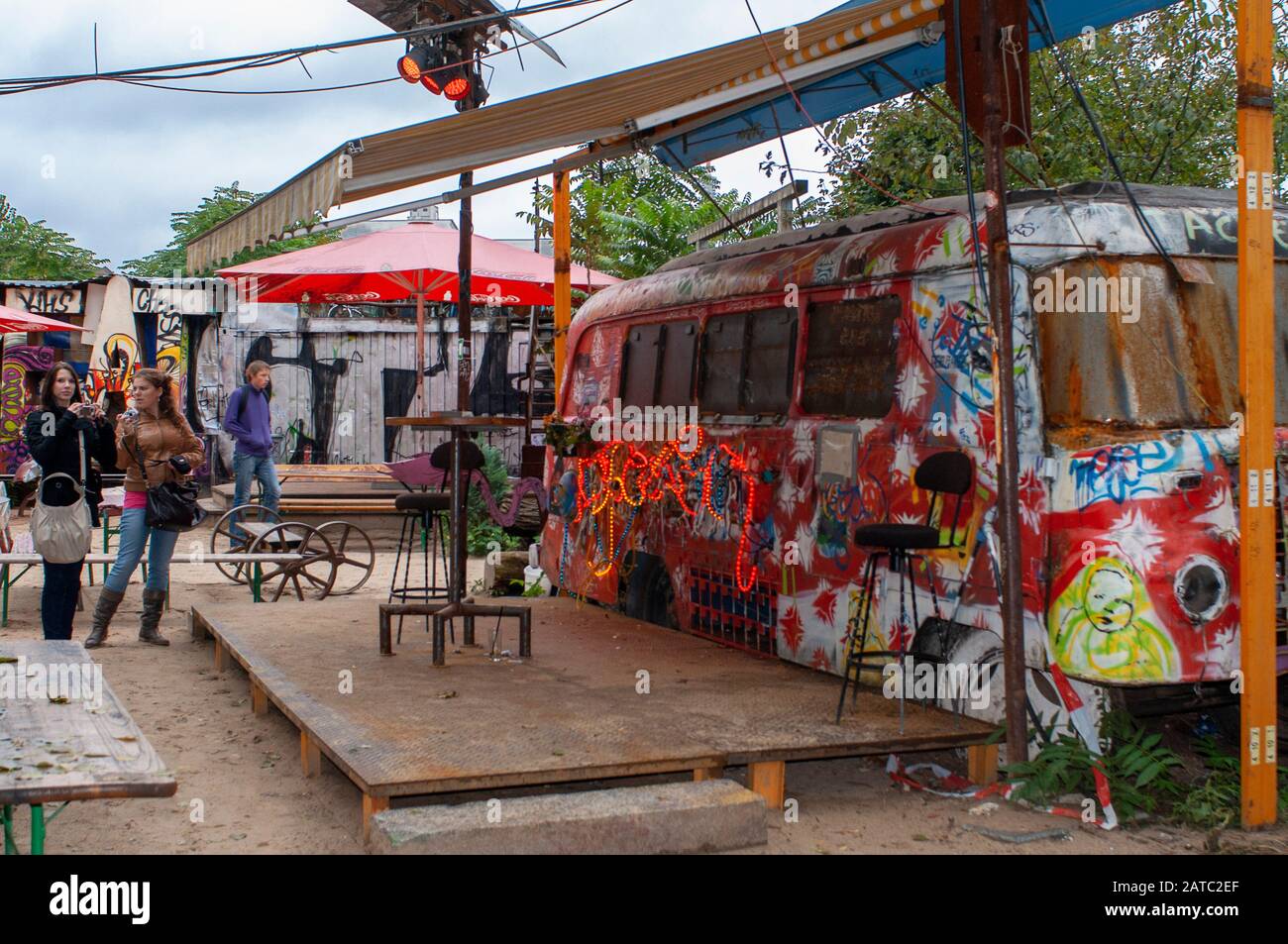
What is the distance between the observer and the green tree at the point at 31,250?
100ft

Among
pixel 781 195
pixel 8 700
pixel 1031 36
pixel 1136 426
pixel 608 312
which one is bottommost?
pixel 8 700

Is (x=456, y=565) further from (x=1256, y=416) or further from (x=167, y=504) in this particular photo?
(x=1256, y=416)

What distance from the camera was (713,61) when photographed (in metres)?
7.17

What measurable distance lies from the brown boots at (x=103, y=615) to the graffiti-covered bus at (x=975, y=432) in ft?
12.7

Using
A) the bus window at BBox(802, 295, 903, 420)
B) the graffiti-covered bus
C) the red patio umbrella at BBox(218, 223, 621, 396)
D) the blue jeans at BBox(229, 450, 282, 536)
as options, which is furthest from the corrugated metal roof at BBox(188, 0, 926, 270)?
the blue jeans at BBox(229, 450, 282, 536)

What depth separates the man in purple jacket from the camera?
519 inches

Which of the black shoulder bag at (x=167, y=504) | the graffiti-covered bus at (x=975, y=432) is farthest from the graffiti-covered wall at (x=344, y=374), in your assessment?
the graffiti-covered bus at (x=975, y=432)

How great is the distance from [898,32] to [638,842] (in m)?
4.11

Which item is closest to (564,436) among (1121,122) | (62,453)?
(62,453)

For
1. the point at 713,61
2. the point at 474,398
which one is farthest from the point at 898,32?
the point at 474,398

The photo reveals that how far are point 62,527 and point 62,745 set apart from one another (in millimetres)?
4295

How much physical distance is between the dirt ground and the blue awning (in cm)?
389

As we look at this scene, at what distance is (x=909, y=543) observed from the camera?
591 cm
